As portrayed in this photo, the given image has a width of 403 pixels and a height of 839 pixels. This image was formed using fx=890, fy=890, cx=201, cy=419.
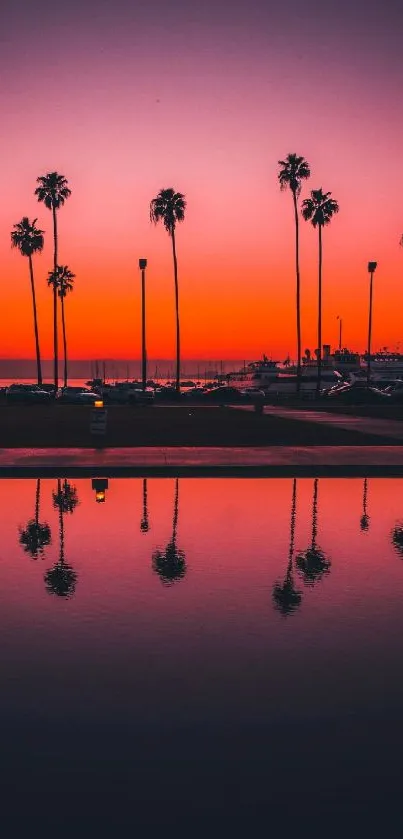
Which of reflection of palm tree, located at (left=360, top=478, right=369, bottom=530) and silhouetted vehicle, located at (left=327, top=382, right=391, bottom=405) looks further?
silhouetted vehicle, located at (left=327, top=382, right=391, bottom=405)

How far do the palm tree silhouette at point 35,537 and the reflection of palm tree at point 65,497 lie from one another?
656 millimetres

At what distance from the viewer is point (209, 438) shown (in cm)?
2791

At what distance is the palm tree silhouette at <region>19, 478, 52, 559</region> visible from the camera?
10.3 meters

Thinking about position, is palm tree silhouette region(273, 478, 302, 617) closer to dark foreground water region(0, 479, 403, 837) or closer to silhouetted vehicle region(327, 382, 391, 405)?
dark foreground water region(0, 479, 403, 837)

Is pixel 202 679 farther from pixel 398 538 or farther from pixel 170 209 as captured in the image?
pixel 170 209

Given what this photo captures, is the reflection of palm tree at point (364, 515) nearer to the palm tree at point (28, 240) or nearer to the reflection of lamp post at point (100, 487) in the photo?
the reflection of lamp post at point (100, 487)

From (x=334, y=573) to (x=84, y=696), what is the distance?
412 cm

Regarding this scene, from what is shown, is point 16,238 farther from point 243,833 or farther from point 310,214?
point 243,833

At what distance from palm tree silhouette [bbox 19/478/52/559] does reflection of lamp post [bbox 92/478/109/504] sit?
165 centimetres

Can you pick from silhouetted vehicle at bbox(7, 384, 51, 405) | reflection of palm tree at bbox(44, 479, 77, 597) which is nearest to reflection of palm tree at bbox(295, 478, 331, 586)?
reflection of palm tree at bbox(44, 479, 77, 597)

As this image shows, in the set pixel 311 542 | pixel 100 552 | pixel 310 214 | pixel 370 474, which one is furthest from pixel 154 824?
pixel 310 214

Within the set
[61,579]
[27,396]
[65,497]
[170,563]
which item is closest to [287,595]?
[170,563]

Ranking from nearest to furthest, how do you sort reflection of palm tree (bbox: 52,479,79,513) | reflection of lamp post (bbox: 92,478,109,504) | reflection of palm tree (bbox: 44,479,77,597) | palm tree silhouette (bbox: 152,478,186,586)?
reflection of palm tree (bbox: 44,479,77,597)
palm tree silhouette (bbox: 152,478,186,586)
reflection of palm tree (bbox: 52,479,79,513)
reflection of lamp post (bbox: 92,478,109,504)

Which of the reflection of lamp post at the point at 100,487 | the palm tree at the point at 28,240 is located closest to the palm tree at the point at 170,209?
the palm tree at the point at 28,240
